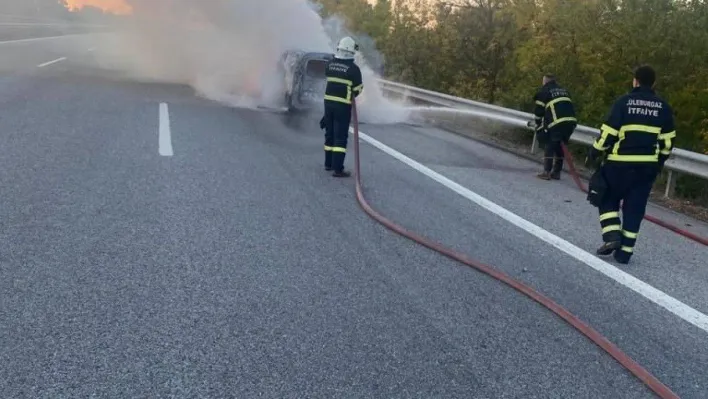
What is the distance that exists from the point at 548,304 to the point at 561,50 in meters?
9.57

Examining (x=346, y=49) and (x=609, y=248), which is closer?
(x=609, y=248)

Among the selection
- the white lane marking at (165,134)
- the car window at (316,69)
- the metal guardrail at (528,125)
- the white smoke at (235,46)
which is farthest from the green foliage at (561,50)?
the white lane marking at (165,134)

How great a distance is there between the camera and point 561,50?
42.2 ft

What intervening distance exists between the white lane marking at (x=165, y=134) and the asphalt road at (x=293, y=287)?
0.63 feet

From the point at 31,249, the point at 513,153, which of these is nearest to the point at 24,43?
the point at 513,153

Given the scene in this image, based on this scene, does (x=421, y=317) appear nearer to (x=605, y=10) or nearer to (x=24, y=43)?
(x=605, y=10)

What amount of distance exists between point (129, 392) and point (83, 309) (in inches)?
39.9

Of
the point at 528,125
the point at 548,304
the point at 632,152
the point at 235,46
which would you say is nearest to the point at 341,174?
the point at 632,152

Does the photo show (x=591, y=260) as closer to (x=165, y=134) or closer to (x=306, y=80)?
(x=165, y=134)

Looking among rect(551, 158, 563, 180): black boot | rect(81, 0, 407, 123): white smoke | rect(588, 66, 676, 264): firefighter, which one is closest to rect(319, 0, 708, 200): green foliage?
rect(81, 0, 407, 123): white smoke

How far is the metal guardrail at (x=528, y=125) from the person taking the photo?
8.16 metres

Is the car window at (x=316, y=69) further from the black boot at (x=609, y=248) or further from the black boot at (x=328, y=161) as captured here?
the black boot at (x=609, y=248)

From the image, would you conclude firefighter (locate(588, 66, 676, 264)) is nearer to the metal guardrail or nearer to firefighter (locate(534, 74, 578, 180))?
the metal guardrail

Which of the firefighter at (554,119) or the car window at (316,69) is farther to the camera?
the car window at (316,69)
